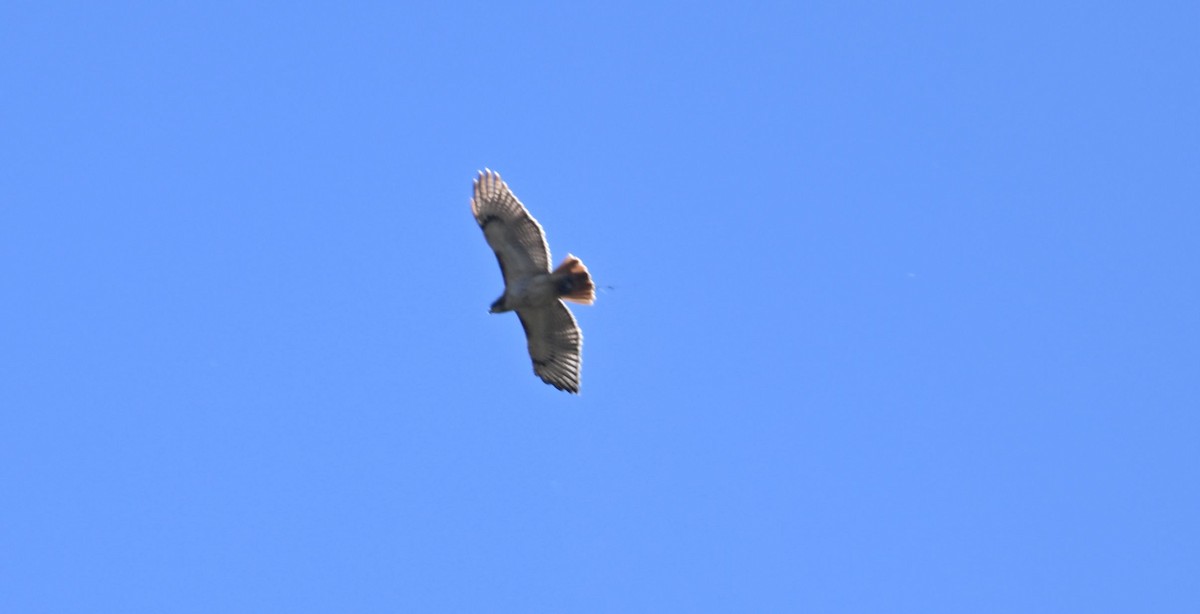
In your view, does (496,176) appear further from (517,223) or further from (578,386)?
(578,386)

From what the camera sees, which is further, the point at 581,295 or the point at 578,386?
the point at 578,386

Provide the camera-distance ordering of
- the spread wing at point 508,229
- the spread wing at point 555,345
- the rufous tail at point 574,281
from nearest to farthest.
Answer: the rufous tail at point 574,281 → the spread wing at point 508,229 → the spread wing at point 555,345

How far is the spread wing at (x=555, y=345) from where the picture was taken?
3158cm

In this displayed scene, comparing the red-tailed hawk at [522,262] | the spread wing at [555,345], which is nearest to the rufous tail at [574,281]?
the red-tailed hawk at [522,262]

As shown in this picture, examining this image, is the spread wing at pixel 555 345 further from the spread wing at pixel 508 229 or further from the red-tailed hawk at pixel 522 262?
the spread wing at pixel 508 229

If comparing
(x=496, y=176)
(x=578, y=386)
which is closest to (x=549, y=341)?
(x=578, y=386)

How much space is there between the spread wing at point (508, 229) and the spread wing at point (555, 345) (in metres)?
0.94

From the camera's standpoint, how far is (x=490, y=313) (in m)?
31.3

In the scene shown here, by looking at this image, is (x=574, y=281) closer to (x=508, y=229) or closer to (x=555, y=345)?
(x=508, y=229)

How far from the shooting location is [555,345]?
1268 inches

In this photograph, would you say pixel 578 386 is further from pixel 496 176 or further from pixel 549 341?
pixel 496 176

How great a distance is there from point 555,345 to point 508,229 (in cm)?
253

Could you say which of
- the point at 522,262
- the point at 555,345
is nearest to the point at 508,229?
the point at 522,262

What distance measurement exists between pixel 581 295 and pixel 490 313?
185 cm
